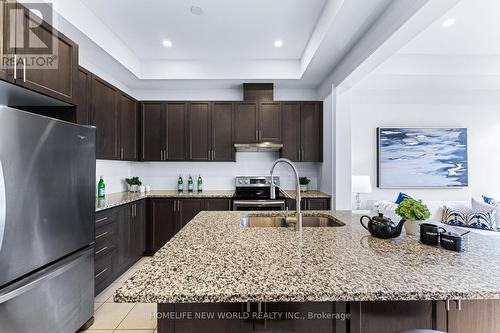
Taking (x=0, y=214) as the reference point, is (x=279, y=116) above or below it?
above

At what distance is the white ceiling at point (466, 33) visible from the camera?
2391 mm

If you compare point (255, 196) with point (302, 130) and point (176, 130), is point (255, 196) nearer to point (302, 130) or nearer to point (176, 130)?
point (302, 130)

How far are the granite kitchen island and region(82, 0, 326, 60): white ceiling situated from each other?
7.38 ft

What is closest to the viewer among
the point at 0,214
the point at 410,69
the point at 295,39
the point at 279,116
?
the point at 0,214

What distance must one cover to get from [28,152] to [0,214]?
1.29ft

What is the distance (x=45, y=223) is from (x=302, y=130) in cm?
333

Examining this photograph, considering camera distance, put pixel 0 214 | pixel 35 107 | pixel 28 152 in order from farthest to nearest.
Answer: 1. pixel 35 107
2. pixel 28 152
3. pixel 0 214

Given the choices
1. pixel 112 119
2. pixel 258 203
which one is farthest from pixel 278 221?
pixel 112 119

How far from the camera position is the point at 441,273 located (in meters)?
0.93

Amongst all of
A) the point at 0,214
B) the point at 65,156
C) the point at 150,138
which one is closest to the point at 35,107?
the point at 65,156

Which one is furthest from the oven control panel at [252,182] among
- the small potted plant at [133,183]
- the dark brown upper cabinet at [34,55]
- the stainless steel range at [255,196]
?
the dark brown upper cabinet at [34,55]

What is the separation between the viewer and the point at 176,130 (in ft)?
12.9

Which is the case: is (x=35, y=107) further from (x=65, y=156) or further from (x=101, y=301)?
(x=101, y=301)
